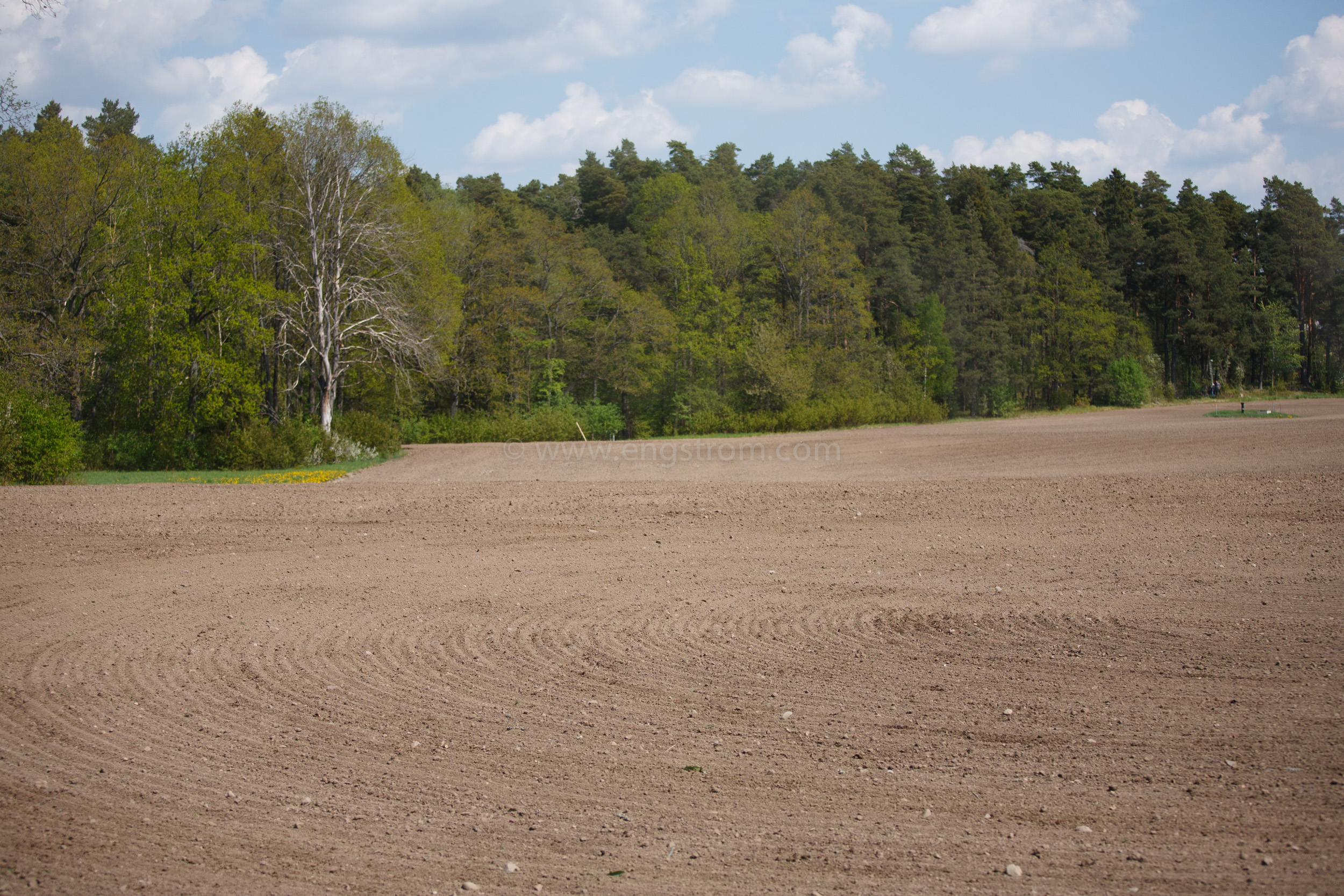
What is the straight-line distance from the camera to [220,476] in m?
22.7

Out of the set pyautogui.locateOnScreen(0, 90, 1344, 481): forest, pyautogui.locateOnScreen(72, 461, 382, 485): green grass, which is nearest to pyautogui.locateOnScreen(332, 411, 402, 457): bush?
pyautogui.locateOnScreen(0, 90, 1344, 481): forest

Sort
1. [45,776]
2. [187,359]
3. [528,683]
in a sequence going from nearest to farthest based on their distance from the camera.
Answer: [45,776], [528,683], [187,359]

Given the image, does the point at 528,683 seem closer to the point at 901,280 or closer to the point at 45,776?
the point at 45,776

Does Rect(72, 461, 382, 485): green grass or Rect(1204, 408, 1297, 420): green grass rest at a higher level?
Rect(1204, 408, 1297, 420): green grass

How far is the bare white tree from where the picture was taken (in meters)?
30.5

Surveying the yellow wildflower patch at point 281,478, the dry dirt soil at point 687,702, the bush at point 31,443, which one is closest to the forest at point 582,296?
the bush at point 31,443

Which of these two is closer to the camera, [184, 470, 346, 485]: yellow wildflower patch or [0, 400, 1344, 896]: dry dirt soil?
[0, 400, 1344, 896]: dry dirt soil

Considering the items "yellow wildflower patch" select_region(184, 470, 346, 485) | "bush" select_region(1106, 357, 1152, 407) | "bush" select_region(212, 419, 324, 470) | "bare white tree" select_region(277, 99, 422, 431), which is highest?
"bare white tree" select_region(277, 99, 422, 431)

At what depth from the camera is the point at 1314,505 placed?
12836 mm

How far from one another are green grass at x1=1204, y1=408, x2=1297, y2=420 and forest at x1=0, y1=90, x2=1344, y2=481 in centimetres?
1553

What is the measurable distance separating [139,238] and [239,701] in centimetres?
2999

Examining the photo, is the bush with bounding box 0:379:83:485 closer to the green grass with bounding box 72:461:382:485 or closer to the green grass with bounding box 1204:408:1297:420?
the green grass with bounding box 72:461:382:485

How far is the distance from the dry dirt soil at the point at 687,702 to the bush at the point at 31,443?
257 inches

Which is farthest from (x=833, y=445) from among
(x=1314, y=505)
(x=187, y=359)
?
(x=187, y=359)
